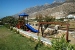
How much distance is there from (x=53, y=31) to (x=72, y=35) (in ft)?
10.5

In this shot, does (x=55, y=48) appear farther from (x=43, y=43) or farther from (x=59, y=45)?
(x=43, y=43)

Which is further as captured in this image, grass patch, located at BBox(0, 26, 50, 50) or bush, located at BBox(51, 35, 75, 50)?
grass patch, located at BBox(0, 26, 50, 50)

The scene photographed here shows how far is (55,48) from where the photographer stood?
6578 mm

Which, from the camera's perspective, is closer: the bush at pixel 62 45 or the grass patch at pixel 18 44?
the bush at pixel 62 45

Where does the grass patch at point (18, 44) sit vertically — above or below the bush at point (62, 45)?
below

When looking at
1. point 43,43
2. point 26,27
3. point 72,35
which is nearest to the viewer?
point 43,43

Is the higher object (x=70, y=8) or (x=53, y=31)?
(x=70, y=8)

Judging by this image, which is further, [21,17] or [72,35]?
[21,17]

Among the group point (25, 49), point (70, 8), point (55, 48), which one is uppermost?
point (70, 8)

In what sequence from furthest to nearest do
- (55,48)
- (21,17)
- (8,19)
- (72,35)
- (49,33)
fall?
(8,19) < (21,17) < (49,33) < (72,35) < (55,48)

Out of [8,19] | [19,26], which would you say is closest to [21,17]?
[19,26]

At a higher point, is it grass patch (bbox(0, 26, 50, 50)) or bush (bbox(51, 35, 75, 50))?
bush (bbox(51, 35, 75, 50))

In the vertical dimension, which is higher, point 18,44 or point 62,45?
point 62,45

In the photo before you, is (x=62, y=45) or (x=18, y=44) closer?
(x=62, y=45)
